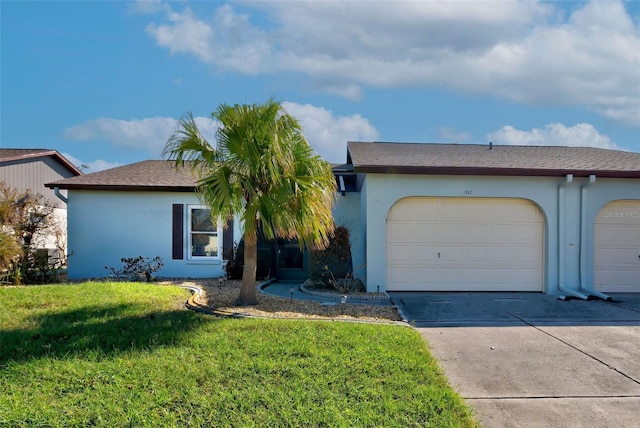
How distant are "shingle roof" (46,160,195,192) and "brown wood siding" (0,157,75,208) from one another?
3.77 meters

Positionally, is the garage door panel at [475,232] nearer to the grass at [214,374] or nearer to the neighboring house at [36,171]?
the grass at [214,374]

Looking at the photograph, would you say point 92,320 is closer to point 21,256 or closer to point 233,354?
point 233,354

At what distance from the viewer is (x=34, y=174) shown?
1747cm

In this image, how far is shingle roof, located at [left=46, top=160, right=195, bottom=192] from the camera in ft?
39.2

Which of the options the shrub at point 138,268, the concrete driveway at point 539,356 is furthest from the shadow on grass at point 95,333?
the shrub at point 138,268

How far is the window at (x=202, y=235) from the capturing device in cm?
1238

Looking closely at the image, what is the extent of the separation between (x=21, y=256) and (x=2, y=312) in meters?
4.33

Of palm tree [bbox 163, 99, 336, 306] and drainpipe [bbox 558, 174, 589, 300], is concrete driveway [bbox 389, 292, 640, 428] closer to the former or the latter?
drainpipe [bbox 558, 174, 589, 300]

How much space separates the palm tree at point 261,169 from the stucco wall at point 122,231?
199 inches

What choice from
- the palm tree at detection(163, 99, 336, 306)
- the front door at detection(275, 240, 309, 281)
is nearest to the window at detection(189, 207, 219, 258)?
the front door at detection(275, 240, 309, 281)

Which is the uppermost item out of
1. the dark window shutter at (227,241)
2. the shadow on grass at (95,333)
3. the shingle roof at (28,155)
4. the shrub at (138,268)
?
the shingle roof at (28,155)

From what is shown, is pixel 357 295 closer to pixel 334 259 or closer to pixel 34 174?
pixel 334 259

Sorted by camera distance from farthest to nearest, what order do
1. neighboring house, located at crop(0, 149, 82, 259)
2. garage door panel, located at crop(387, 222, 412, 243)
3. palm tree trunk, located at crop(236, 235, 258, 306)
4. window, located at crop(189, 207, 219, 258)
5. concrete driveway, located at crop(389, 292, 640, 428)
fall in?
neighboring house, located at crop(0, 149, 82, 259) → window, located at crop(189, 207, 219, 258) → garage door panel, located at crop(387, 222, 412, 243) → palm tree trunk, located at crop(236, 235, 258, 306) → concrete driveway, located at crop(389, 292, 640, 428)

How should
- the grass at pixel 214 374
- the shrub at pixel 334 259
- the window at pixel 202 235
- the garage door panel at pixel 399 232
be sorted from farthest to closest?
the window at pixel 202 235
the shrub at pixel 334 259
the garage door panel at pixel 399 232
the grass at pixel 214 374
